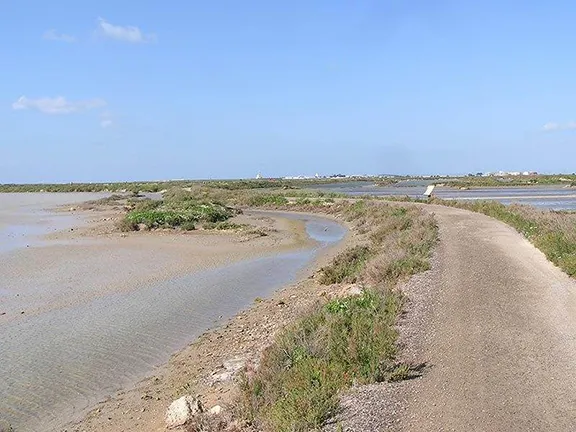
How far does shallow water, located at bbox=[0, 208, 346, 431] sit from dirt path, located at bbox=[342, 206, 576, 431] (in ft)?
17.5

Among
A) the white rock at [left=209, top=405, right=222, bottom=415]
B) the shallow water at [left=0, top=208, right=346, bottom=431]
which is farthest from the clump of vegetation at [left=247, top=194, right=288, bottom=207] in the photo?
the white rock at [left=209, top=405, right=222, bottom=415]

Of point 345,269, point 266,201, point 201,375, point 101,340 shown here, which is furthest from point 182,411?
point 266,201

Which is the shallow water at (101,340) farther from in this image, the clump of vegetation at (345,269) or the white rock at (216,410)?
the white rock at (216,410)

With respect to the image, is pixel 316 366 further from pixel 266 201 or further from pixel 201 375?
pixel 266 201

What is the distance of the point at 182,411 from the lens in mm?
8211

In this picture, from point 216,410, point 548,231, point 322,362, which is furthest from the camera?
point 548,231

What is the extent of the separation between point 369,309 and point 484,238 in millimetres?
13105

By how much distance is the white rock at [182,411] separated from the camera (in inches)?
318

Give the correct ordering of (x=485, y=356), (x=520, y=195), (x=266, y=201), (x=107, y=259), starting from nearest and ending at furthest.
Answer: (x=485, y=356), (x=107, y=259), (x=266, y=201), (x=520, y=195)

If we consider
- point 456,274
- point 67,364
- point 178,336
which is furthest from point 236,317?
point 456,274

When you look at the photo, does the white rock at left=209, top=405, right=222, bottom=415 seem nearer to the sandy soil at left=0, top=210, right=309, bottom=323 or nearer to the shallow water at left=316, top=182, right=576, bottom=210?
the sandy soil at left=0, top=210, right=309, bottom=323

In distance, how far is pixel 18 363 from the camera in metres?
11.7

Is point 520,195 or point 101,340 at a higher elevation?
point 520,195

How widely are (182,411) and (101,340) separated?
5.73 metres
